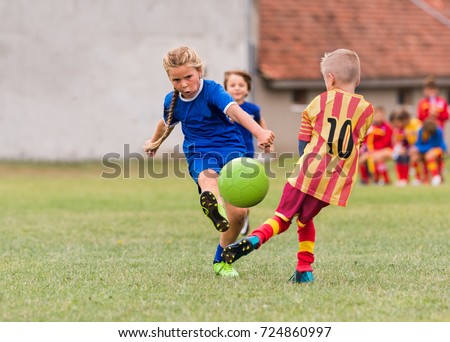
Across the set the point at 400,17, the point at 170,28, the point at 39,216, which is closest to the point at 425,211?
the point at 39,216

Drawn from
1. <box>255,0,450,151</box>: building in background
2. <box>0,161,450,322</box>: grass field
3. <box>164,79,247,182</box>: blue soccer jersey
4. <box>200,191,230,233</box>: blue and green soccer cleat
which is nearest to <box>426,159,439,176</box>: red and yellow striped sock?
<box>0,161,450,322</box>: grass field

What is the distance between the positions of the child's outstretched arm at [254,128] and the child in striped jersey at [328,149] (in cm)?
25

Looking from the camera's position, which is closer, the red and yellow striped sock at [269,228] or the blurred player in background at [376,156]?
the red and yellow striped sock at [269,228]

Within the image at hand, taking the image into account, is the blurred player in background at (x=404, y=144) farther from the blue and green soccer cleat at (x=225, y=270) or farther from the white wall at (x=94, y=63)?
the blue and green soccer cleat at (x=225, y=270)

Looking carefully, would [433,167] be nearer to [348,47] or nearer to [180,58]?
[348,47]

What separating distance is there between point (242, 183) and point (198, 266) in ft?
4.08

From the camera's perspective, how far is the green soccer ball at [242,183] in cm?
745

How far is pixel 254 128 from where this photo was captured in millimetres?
7270

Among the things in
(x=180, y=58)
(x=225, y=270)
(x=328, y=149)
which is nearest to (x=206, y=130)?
(x=180, y=58)

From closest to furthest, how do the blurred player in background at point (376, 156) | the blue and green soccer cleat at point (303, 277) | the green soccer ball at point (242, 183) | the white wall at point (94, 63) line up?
the blue and green soccer cleat at point (303, 277) → the green soccer ball at point (242, 183) → the blurred player in background at point (376, 156) → the white wall at point (94, 63)

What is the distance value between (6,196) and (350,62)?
12.2 meters

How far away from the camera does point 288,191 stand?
7137mm

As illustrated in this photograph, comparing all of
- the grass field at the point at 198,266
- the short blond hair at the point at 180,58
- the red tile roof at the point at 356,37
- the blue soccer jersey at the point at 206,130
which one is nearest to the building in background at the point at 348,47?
the red tile roof at the point at 356,37

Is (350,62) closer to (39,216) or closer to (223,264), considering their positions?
(223,264)
